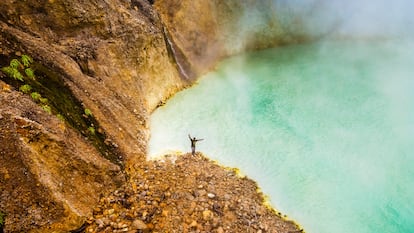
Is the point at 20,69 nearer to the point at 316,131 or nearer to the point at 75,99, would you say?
the point at 75,99

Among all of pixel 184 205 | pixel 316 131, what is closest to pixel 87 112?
pixel 184 205

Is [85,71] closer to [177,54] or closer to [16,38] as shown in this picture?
[16,38]

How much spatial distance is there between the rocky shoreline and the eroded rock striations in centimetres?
6

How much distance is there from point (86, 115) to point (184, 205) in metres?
5.66

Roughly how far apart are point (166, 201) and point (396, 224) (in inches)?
353

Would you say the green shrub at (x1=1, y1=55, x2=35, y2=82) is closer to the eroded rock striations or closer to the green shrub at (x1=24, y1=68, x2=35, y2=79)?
the green shrub at (x1=24, y1=68, x2=35, y2=79)

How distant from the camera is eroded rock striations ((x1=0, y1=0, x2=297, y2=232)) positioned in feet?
40.2

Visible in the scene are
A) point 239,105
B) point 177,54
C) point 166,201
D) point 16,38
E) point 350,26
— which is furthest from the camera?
point 350,26

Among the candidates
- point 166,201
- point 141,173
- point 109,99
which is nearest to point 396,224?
point 166,201

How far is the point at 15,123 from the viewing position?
12.6m

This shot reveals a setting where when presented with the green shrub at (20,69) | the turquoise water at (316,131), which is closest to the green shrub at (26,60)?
the green shrub at (20,69)

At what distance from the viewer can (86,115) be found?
1600 cm

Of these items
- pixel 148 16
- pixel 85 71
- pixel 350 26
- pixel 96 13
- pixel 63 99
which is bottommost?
pixel 63 99

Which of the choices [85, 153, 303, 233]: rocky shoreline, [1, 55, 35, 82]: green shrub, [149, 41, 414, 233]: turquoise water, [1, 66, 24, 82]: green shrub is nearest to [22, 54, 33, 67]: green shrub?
[1, 55, 35, 82]: green shrub
